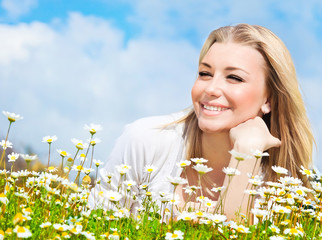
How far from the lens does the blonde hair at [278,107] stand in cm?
548

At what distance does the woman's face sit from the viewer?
16.7 ft

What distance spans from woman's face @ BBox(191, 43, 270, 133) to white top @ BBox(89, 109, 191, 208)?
57 centimetres

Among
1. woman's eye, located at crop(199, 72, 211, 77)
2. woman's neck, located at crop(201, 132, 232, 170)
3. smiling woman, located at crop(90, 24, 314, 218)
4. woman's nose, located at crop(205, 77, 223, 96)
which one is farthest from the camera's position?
woman's neck, located at crop(201, 132, 232, 170)

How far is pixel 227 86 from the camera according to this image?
505 cm

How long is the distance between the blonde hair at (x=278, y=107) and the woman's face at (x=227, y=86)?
172 mm

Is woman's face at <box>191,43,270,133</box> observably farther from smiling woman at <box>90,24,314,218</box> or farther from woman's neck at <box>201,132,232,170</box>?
woman's neck at <box>201,132,232,170</box>

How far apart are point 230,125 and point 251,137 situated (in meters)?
0.29

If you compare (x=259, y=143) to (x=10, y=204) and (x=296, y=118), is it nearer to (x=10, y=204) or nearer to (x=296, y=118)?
(x=296, y=118)

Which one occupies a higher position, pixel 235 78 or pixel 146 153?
pixel 235 78

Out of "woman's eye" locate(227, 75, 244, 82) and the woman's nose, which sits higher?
"woman's eye" locate(227, 75, 244, 82)

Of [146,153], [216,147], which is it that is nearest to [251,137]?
[216,147]

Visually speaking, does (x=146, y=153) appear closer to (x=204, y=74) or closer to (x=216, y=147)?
(x=216, y=147)

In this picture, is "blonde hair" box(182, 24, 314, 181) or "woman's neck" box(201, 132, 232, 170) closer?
"blonde hair" box(182, 24, 314, 181)

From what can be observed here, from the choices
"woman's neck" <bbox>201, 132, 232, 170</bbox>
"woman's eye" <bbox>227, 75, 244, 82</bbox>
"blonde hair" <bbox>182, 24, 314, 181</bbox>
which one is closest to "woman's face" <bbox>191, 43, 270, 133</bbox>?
"woman's eye" <bbox>227, 75, 244, 82</bbox>
